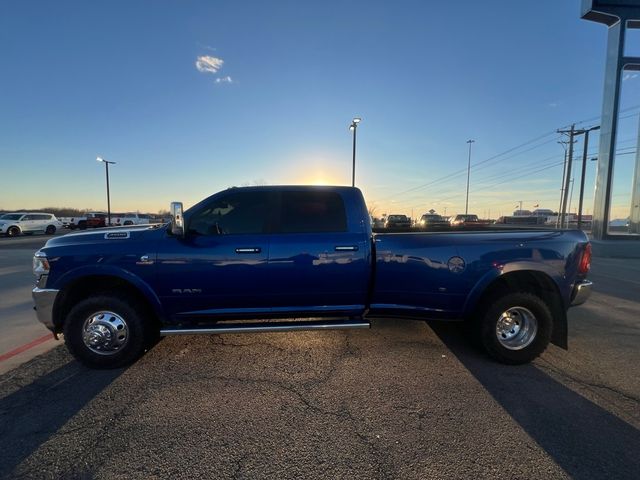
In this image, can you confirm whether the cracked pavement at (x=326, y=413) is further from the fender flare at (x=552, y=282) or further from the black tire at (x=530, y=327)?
the fender flare at (x=552, y=282)

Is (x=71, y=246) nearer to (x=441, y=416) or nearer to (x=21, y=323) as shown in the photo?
(x=21, y=323)

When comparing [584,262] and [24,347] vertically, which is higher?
[584,262]

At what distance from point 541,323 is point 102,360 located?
4933mm

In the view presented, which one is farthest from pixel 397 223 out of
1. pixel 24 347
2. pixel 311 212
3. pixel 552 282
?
pixel 24 347

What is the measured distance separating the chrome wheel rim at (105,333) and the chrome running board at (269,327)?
461 millimetres

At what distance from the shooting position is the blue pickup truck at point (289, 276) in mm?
3740

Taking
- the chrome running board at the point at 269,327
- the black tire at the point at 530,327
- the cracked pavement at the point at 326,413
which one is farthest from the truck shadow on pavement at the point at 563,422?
the chrome running board at the point at 269,327

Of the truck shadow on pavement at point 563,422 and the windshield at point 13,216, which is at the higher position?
the windshield at point 13,216

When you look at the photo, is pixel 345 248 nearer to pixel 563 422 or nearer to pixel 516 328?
pixel 516 328

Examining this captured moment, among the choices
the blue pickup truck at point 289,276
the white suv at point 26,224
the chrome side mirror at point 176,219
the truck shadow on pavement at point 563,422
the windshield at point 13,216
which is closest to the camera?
the truck shadow on pavement at point 563,422

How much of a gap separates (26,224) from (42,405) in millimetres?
34164

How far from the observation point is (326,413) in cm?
296

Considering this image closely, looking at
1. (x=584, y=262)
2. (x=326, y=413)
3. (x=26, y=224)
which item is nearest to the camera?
(x=326, y=413)

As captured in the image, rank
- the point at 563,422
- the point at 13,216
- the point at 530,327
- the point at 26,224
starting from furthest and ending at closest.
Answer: the point at 26,224 → the point at 13,216 → the point at 530,327 → the point at 563,422
